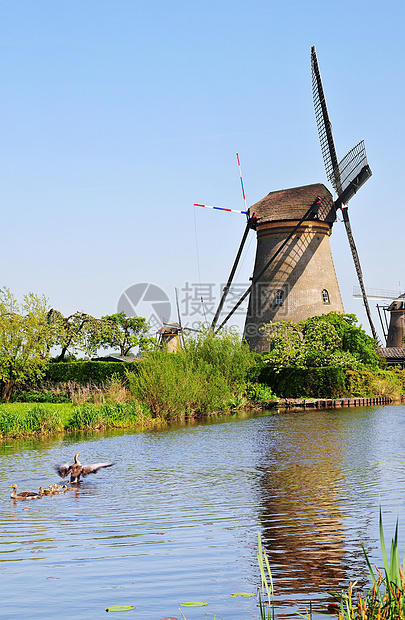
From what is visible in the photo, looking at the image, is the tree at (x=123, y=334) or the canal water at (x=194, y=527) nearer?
the canal water at (x=194, y=527)

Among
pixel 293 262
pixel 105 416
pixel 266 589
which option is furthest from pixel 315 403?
pixel 266 589

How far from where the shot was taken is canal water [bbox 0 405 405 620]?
4109 mm

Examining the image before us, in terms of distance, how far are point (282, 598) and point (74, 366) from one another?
88.6ft

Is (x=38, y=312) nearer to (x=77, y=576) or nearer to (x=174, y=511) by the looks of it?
(x=174, y=511)

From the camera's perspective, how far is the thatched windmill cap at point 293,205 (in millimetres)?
37959

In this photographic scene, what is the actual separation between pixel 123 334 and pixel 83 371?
25295 millimetres

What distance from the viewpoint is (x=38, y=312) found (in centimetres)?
2873

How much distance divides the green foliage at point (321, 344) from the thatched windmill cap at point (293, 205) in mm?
6404

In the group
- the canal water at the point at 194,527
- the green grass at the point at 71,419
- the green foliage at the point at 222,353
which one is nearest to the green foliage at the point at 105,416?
the green grass at the point at 71,419

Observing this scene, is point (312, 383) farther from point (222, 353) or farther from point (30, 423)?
point (30, 423)

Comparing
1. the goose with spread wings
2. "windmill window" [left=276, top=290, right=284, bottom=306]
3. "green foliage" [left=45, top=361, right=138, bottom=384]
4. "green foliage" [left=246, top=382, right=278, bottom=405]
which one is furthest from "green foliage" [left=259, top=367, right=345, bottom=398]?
the goose with spread wings

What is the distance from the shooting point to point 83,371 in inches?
1172

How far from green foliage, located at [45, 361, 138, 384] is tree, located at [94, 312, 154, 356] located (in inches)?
310

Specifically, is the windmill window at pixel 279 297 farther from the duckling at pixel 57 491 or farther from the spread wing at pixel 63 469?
the duckling at pixel 57 491
